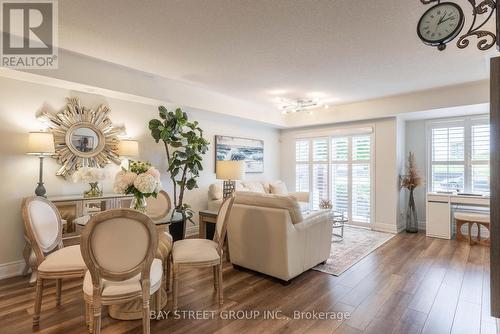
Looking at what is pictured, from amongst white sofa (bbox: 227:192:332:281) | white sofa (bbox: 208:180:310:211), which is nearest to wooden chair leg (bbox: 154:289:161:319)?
white sofa (bbox: 227:192:332:281)

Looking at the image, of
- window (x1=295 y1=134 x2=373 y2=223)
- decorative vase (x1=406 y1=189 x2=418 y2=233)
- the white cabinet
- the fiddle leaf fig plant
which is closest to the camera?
the fiddle leaf fig plant

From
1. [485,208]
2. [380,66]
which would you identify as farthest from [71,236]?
[485,208]

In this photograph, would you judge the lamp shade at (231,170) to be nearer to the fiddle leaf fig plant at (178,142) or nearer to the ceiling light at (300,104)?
the fiddle leaf fig plant at (178,142)

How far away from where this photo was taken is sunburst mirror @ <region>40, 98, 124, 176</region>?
358cm

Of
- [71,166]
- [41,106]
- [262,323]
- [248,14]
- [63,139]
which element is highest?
[248,14]

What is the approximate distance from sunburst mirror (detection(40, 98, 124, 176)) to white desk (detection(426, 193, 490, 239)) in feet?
18.8

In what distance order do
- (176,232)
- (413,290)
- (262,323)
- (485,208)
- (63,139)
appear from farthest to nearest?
(485,208), (176,232), (63,139), (413,290), (262,323)

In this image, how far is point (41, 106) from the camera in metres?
3.44

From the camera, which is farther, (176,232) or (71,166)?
(176,232)

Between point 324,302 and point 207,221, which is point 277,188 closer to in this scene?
Result: point 207,221

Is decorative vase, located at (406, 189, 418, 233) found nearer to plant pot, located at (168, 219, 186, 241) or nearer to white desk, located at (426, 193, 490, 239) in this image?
white desk, located at (426, 193, 490, 239)

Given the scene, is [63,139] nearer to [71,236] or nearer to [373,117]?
[71,236]

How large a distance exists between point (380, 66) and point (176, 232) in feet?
13.0

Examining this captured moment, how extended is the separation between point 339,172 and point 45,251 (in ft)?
18.1
